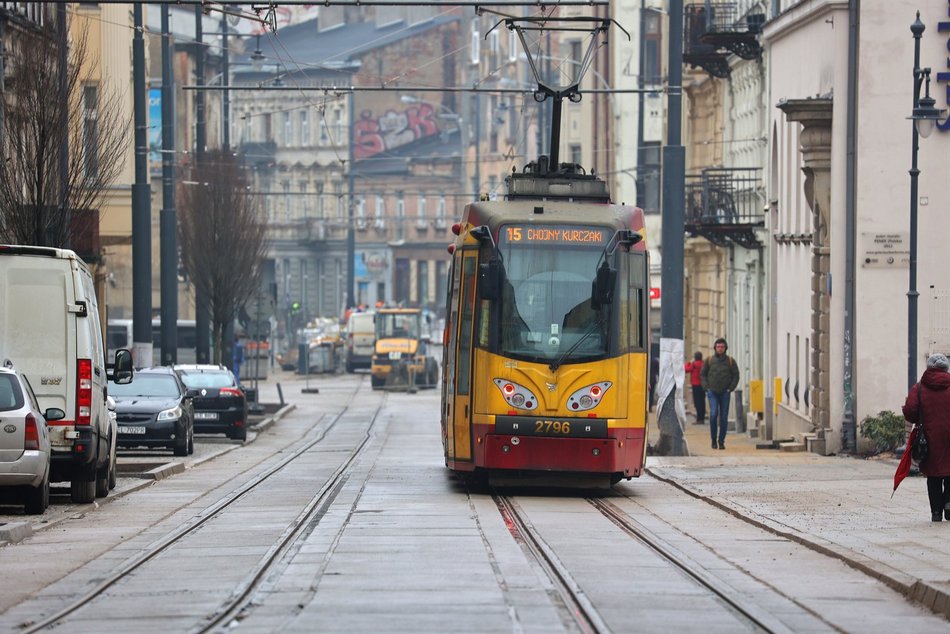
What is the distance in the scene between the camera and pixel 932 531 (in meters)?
Result: 17.4

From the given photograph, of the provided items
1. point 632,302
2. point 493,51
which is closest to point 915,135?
point 632,302

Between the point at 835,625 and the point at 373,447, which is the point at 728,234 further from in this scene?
the point at 835,625

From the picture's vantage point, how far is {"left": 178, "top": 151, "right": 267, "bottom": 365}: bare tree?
53812 mm

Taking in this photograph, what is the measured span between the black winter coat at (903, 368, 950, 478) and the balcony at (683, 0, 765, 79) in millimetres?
24357

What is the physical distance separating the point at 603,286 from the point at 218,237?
1345 inches

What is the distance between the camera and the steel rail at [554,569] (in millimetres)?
11562

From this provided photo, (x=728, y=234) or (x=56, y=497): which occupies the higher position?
(x=728, y=234)

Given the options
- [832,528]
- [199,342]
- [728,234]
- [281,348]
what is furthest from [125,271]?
[832,528]

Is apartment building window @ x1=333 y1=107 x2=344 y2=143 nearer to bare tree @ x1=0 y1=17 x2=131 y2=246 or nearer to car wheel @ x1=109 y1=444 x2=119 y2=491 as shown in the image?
bare tree @ x1=0 y1=17 x2=131 y2=246

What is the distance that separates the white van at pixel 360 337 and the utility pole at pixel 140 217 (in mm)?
50055

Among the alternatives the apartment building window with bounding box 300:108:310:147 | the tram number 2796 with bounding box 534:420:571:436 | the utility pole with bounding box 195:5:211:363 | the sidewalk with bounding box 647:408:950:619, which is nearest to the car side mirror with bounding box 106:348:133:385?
the tram number 2796 with bounding box 534:420:571:436

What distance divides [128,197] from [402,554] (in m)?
36.3

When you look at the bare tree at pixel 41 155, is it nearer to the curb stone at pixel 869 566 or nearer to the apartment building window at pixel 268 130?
the curb stone at pixel 869 566

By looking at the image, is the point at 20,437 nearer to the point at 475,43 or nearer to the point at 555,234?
the point at 555,234
